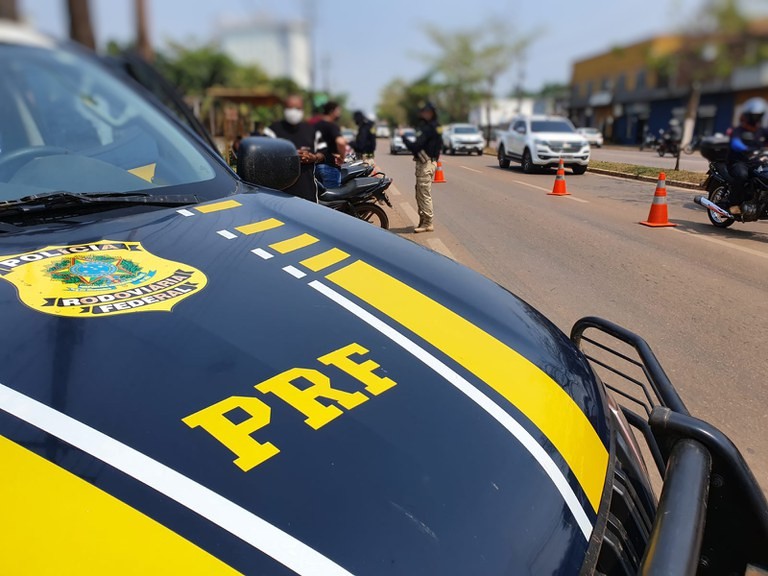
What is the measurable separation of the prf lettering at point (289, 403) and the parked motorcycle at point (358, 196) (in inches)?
220

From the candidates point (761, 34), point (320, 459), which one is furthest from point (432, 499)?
point (761, 34)

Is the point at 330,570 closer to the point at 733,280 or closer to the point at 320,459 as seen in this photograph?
the point at 320,459

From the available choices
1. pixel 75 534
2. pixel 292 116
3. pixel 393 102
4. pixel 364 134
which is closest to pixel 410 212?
pixel 364 134

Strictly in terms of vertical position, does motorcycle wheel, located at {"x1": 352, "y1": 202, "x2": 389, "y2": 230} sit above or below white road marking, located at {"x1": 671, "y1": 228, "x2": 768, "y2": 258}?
above

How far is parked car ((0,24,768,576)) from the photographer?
0.88m

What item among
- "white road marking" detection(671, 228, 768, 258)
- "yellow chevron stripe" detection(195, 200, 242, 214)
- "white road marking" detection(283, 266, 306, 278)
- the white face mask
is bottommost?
"white road marking" detection(671, 228, 768, 258)

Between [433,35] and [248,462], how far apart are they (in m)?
65.9

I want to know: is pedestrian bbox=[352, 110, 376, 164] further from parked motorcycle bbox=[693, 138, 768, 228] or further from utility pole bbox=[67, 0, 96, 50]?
utility pole bbox=[67, 0, 96, 50]

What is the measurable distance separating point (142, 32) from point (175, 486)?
10.9 ft

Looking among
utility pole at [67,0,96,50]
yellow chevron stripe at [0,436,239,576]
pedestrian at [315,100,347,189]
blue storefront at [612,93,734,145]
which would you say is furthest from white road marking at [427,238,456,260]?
blue storefront at [612,93,734,145]

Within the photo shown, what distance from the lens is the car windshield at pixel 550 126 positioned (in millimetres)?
17703

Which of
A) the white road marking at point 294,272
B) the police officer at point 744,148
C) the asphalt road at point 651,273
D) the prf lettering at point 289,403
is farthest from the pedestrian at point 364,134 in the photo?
the prf lettering at point 289,403

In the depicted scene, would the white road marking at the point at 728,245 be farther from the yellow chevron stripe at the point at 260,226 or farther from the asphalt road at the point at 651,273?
the yellow chevron stripe at the point at 260,226

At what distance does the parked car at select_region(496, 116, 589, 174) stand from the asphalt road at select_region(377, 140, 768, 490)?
185 inches
